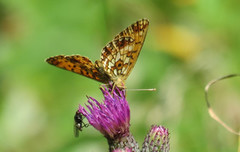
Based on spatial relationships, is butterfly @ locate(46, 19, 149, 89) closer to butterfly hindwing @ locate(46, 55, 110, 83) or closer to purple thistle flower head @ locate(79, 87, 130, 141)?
butterfly hindwing @ locate(46, 55, 110, 83)

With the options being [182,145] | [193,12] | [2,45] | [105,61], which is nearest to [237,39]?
[193,12]

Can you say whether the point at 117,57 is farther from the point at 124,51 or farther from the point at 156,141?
the point at 156,141

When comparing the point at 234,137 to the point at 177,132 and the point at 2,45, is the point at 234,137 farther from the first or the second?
the point at 2,45

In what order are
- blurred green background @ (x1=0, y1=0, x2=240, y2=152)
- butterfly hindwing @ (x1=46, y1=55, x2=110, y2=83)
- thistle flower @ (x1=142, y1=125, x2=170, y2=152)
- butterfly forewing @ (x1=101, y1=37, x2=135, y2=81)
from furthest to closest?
blurred green background @ (x1=0, y1=0, x2=240, y2=152) → butterfly forewing @ (x1=101, y1=37, x2=135, y2=81) → butterfly hindwing @ (x1=46, y1=55, x2=110, y2=83) → thistle flower @ (x1=142, y1=125, x2=170, y2=152)

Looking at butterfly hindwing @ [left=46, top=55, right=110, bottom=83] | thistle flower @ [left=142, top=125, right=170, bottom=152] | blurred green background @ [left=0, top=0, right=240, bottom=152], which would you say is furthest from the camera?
blurred green background @ [left=0, top=0, right=240, bottom=152]

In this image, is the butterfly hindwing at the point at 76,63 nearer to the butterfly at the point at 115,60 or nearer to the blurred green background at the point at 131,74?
the butterfly at the point at 115,60

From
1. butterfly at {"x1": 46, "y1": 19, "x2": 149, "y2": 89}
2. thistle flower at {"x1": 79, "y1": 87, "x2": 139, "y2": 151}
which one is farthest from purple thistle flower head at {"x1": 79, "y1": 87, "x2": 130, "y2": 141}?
butterfly at {"x1": 46, "y1": 19, "x2": 149, "y2": 89}

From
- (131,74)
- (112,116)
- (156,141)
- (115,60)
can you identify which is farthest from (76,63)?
(131,74)
